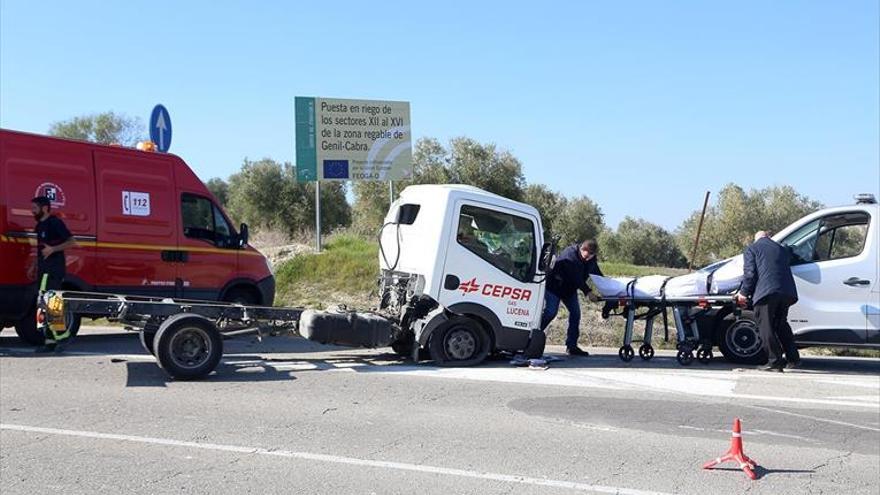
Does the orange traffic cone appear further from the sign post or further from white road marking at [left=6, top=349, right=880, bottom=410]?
the sign post

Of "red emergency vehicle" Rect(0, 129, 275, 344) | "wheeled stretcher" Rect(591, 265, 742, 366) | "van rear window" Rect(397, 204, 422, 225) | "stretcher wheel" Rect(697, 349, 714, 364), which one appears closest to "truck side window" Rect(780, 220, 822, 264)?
"wheeled stretcher" Rect(591, 265, 742, 366)

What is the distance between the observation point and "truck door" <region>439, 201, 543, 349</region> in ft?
33.5

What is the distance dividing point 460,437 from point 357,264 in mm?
11104

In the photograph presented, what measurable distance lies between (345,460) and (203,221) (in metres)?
7.60

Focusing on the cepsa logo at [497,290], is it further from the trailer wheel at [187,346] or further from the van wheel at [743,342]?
the trailer wheel at [187,346]

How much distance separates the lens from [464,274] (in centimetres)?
1026

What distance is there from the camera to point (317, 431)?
6.78 metres

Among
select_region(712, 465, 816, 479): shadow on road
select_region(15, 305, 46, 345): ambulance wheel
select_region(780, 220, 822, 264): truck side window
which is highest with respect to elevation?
select_region(780, 220, 822, 264): truck side window

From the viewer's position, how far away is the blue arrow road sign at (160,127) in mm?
13484

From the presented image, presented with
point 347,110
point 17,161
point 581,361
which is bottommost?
point 581,361

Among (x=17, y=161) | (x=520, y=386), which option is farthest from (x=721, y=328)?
(x=17, y=161)

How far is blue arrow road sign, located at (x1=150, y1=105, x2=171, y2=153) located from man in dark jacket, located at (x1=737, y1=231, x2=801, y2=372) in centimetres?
936

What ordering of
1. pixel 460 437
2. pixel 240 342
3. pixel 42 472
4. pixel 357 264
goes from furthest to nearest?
pixel 357 264
pixel 240 342
pixel 460 437
pixel 42 472

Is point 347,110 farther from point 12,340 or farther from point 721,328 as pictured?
point 721,328
